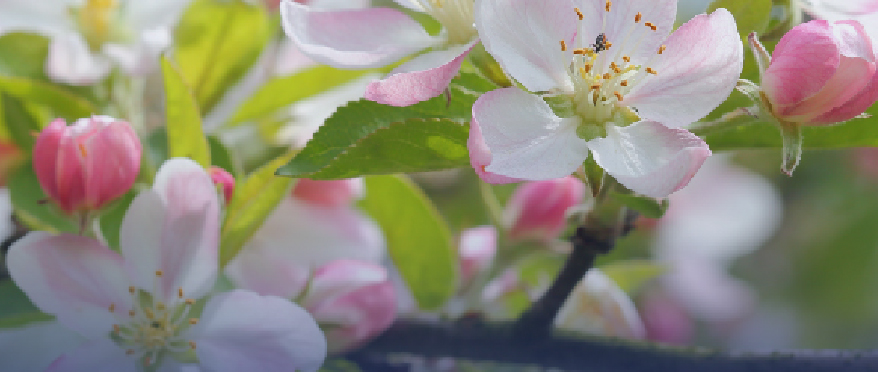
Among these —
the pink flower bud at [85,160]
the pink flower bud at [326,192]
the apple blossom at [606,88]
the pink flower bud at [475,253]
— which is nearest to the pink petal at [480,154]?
the apple blossom at [606,88]

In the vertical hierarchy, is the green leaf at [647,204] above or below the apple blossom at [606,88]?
below

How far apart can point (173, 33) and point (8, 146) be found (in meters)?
0.24

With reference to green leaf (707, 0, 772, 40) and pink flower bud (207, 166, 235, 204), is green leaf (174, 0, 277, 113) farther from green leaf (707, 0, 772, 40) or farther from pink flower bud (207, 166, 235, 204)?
green leaf (707, 0, 772, 40)

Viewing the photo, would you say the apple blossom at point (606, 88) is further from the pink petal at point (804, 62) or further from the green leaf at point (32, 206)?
the green leaf at point (32, 206)

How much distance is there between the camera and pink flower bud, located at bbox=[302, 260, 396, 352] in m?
0.78

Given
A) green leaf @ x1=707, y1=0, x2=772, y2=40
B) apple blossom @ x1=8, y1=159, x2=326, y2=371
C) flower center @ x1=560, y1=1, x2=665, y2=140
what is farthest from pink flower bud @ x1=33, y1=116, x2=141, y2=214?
green leaf @ x1=707, y1=0, x2=772, y2=40

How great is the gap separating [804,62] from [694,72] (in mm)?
72

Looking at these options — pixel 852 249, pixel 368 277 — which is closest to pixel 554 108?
pixel 368 277

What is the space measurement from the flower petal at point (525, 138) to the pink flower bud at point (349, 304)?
0.30 metres

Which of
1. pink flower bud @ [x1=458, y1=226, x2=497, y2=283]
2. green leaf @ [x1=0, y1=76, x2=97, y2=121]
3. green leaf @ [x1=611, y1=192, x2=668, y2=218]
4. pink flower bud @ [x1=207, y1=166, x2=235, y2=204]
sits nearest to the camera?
green leaf @ [x1=611, y1=192, x2=668, y2=218]

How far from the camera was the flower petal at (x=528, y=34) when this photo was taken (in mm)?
555

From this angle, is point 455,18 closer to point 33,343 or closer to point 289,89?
point 289,89

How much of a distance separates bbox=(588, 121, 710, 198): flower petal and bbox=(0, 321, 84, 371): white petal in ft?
1.78

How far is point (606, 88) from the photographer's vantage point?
0.63 metres
